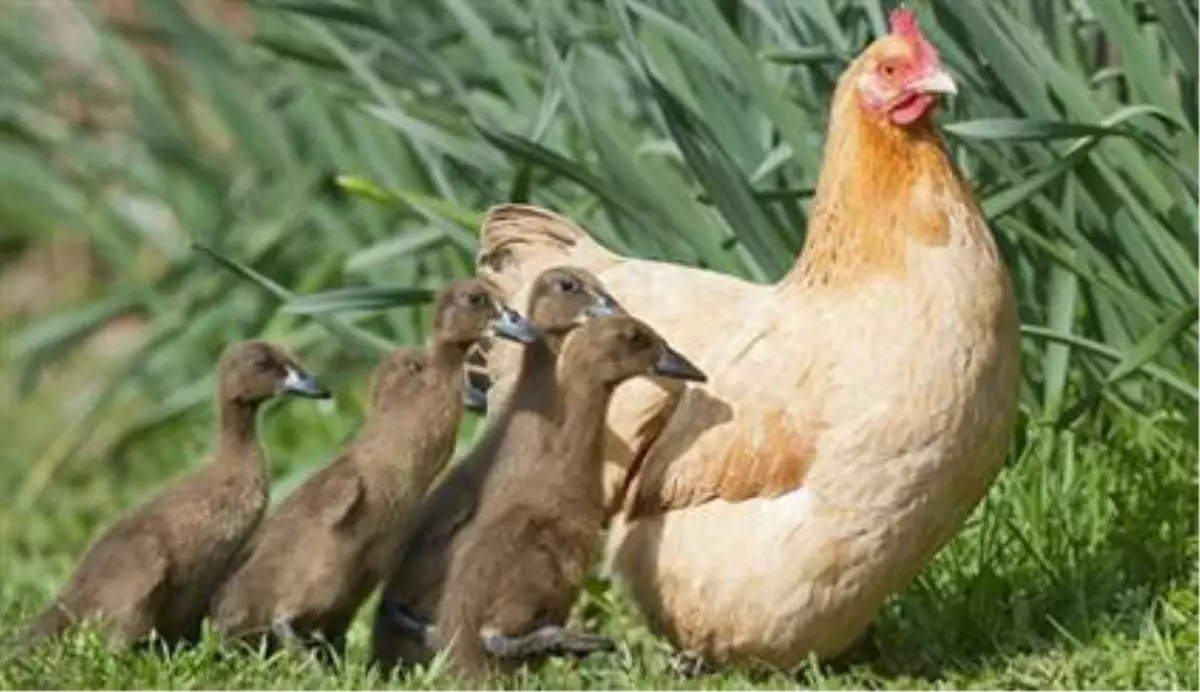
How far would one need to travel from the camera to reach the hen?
20.2 feet

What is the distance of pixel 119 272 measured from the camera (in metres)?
11.2

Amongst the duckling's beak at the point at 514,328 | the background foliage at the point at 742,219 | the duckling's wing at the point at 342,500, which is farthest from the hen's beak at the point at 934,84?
the duckling's wing at the point at 342,500

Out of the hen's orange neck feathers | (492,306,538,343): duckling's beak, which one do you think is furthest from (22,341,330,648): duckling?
the hen's orange neck feathers

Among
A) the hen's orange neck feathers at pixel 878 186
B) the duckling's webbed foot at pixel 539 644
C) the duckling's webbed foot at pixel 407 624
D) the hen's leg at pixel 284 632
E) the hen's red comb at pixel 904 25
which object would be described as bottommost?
the duckling's webbed foot at pixel 539 644

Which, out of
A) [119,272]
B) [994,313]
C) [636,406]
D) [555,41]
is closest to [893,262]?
[994,313]

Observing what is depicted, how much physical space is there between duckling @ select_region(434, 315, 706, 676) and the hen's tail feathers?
537mm

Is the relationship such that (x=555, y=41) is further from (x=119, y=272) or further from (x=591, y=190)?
(x=119, y=272)

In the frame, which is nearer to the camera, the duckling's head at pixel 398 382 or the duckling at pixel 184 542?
the duckling at pixel 184 542

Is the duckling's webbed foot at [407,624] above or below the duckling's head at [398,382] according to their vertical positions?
below

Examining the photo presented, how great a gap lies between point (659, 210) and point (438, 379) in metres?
1.04

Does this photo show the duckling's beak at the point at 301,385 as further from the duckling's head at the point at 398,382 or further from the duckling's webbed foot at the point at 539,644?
the duckling's webbed foot at the point at 539,644

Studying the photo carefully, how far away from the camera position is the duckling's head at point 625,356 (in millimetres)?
6305

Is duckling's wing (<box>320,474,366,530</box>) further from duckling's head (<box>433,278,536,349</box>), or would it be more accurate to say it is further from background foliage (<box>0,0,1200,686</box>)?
background foliage (<box>0,0,1200,686</box>)

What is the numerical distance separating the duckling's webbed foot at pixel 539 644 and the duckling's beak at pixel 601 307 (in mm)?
632
